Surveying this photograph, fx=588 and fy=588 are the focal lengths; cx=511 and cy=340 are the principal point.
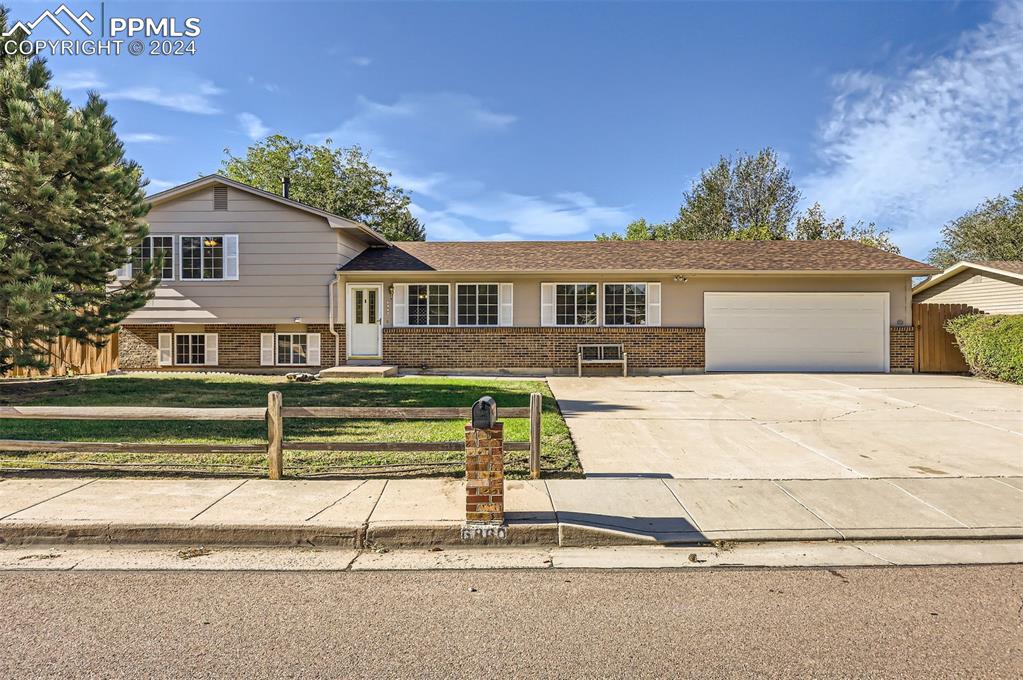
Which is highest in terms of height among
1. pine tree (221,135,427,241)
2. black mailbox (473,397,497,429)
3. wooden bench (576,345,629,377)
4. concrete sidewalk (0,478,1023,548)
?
pine tree (221,135,427,241)

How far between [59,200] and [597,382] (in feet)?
39.5

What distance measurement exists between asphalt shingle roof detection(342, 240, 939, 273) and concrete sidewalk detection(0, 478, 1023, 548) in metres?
11.4

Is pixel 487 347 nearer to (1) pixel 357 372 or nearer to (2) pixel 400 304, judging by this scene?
(2) pixel 400 304

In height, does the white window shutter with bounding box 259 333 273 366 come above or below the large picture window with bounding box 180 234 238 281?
below

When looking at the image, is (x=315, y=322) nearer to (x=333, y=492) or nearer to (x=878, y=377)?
(x=333, y=492)

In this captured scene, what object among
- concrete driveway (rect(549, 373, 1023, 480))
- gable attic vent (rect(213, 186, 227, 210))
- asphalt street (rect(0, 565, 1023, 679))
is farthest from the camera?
gable attic vent (rect(213, 186, 227, 210))

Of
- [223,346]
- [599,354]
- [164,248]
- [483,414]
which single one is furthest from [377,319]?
[483,414]

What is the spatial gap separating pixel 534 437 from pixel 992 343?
15229mm

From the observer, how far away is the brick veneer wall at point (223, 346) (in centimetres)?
1731

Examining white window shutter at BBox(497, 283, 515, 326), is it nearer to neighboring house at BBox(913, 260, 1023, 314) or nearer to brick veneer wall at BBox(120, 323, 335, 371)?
brick veneer wall at BBox(120, 323, 335, 371)

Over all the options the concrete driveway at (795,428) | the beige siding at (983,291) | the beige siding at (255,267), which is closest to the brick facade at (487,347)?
the beige siding at (255,267)

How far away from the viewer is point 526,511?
5254 mm

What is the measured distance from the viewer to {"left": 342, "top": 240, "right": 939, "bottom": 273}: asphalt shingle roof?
16984 mm

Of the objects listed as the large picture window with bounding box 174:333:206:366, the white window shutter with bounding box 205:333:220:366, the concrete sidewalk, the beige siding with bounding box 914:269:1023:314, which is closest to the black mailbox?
the concrete sidewalk
